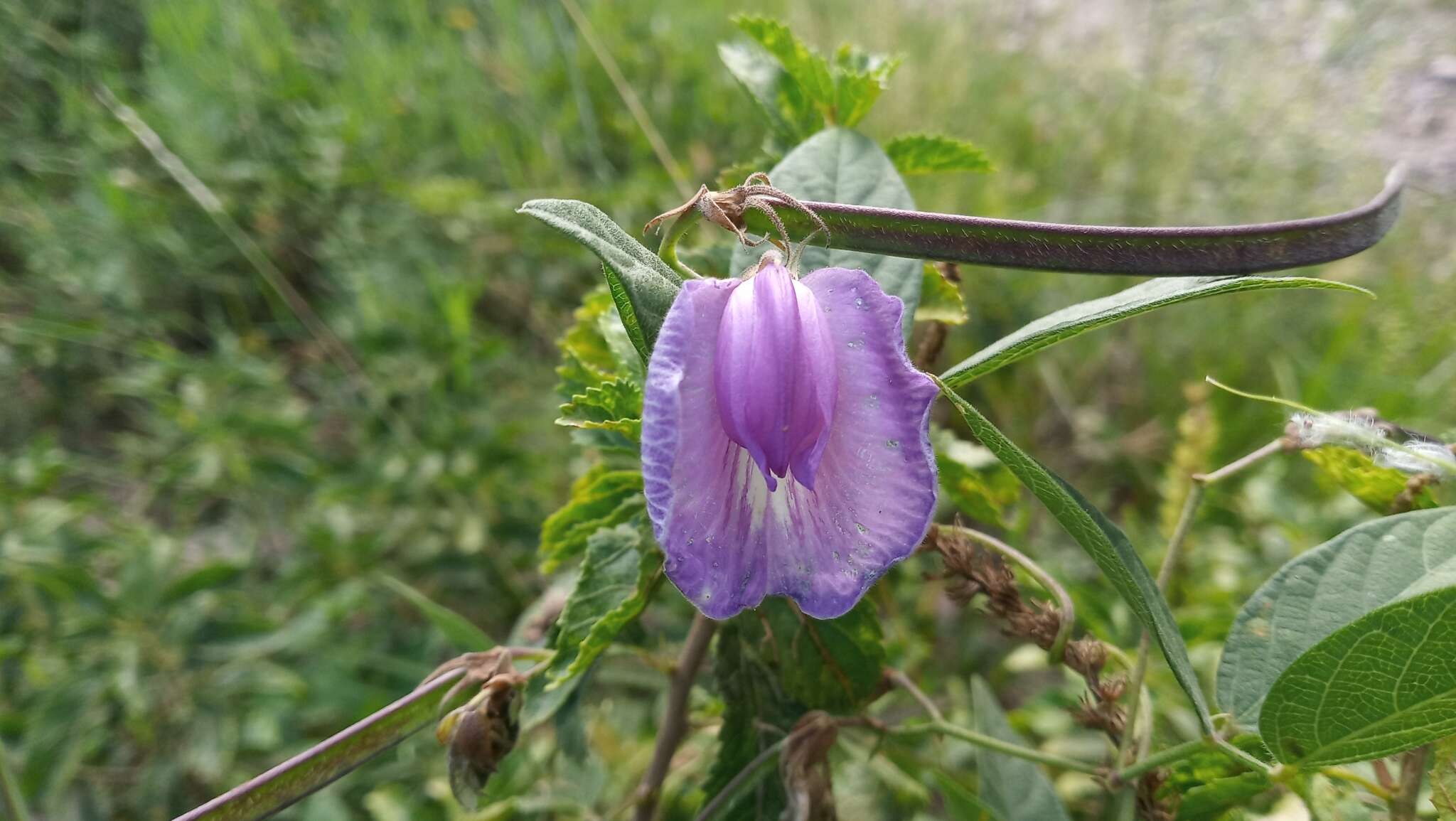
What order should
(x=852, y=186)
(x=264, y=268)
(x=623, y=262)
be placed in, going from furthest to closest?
(x=264, y=268) → (x=852, y=186) → (x=623, y=262)

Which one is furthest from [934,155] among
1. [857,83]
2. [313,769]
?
[313,769]

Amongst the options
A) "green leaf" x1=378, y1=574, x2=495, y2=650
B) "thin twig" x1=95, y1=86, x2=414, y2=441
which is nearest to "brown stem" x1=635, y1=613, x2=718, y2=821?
"green leaf" x1=378, y1=574, x2=495, y2=650

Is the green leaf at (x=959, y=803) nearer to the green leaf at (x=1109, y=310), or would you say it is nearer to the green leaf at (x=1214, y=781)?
the green leaf at (x=1214, y=781)

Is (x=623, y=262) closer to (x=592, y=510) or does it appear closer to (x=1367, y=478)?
(x=592, y=510)

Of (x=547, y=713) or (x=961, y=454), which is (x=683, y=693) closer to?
(x=547, y=713)

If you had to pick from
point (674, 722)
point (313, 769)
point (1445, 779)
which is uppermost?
point (313, 769)
